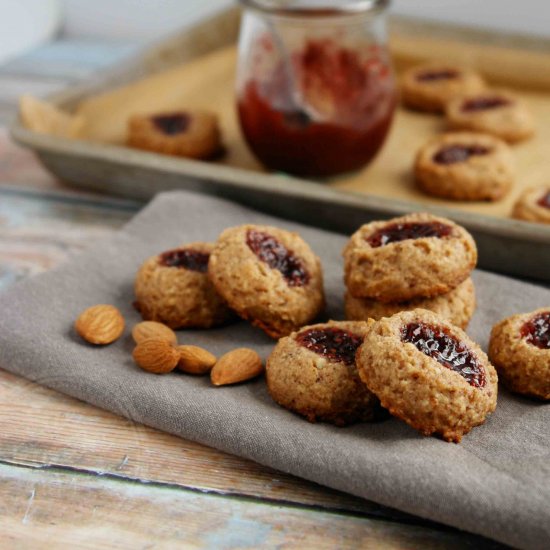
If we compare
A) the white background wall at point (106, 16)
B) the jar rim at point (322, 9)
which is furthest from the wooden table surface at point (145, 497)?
the white background wall at point (106, 16)

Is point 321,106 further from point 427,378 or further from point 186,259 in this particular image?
point 427,378

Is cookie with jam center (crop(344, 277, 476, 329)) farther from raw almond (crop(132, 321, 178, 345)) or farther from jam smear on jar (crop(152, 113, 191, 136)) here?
jam smear on jar (crop(152, 113, 191, 136))

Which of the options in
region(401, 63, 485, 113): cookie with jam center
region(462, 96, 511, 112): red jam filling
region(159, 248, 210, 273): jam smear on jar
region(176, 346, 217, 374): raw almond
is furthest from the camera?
region(401, 63, 485, 113): cookie with jam center

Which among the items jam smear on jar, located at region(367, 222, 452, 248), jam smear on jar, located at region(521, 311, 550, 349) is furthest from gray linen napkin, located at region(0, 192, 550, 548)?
jam smear on jar, located at region(367, 222, 452, 248)

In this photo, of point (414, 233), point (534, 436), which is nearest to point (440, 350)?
point (534, 436)

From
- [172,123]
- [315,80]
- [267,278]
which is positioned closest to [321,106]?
[315,80]

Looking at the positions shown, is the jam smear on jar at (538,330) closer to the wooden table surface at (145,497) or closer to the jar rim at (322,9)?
the wooden table surface at (145,497)

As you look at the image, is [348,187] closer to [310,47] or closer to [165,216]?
[310,47]
